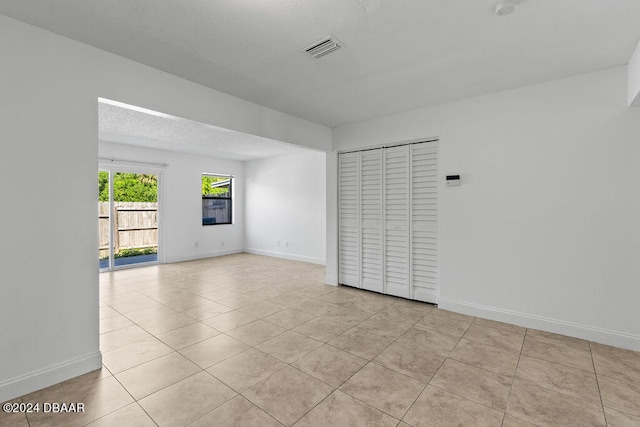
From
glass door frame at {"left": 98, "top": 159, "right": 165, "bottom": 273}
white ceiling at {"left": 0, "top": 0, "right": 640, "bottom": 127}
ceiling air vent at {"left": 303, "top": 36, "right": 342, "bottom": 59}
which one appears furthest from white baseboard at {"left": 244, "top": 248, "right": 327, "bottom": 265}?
ceiling air vent at {"left": 303, "top": 36, "right": 342, "bottom": 59}

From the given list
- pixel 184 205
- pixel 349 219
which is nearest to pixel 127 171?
pixel 184 205

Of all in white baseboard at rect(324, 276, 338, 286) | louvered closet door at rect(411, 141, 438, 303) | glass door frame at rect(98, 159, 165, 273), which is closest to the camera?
louvered closet door at rect(411, 141, 438, 303)

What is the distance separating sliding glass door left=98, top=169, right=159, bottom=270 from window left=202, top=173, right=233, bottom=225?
48.2 inches

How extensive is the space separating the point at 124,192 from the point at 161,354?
4.71 metres

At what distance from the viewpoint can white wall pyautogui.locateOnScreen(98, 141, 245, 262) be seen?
6.55 metres

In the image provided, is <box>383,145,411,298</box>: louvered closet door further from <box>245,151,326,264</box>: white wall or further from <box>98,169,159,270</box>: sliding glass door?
<box>98,169,159,270</box>: sliding glass door

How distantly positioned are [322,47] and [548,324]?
344 cm

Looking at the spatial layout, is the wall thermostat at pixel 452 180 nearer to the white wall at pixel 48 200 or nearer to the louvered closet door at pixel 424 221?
the louvered closet door at pixel 424 221

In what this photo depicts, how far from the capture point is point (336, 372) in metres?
2.30

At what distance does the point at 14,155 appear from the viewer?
6.62 feet

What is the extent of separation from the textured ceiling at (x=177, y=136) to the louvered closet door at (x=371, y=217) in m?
1.64

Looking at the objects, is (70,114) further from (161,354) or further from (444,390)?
(444,390)

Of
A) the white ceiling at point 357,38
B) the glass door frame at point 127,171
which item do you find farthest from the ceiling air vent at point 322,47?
the glass door frame at point 127,171

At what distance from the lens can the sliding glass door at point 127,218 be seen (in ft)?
19.3
